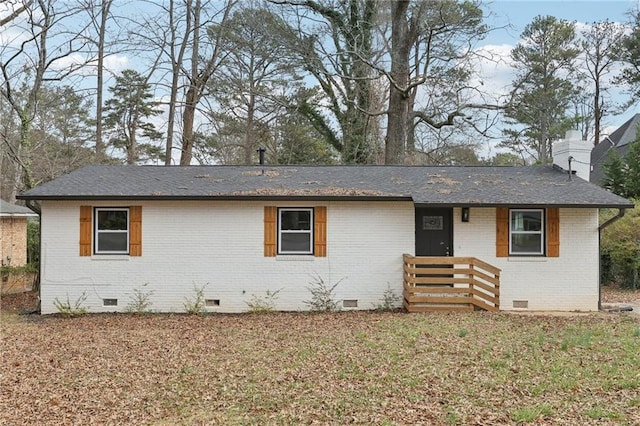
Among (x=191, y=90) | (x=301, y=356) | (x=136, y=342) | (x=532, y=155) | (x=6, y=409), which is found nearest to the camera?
(x=6, y=409)

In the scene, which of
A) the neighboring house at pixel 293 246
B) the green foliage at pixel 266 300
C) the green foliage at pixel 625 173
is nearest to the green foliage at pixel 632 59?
the green foliage at pixel 625 173

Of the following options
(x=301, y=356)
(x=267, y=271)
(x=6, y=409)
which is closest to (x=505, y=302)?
(x=267, y=271)

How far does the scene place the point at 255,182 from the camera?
12.8 metres

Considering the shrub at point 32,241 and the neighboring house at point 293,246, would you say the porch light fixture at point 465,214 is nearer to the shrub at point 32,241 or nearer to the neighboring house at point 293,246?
the neighboring house at point 293,246

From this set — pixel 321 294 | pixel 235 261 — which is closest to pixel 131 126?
pixel 235 261

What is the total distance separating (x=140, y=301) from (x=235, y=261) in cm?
240

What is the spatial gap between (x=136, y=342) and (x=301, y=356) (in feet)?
10.2

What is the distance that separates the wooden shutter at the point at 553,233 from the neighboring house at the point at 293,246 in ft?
0.08

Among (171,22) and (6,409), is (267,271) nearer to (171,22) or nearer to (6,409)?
(6,409)

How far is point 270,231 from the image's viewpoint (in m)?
12.0

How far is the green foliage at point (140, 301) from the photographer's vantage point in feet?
38.9

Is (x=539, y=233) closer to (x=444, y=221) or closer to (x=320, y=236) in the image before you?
(x=444, y=221)

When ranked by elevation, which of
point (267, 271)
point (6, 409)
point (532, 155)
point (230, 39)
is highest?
point (230, 39)

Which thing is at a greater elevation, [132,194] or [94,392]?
[132,194]
